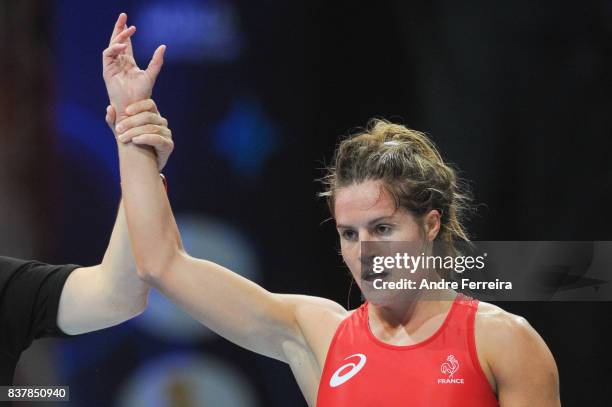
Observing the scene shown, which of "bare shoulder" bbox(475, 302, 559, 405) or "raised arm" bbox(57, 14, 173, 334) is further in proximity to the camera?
"raised arm" bbox(57, 14, 173, 334)

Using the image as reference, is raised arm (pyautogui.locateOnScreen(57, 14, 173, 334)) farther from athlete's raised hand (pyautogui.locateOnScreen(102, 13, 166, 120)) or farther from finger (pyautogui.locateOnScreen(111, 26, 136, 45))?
finger (pyautogui.locateOnScreen(111, 26, 136, 45))

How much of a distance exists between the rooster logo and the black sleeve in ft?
3.51

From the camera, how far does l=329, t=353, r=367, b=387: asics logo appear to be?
2.11 meters

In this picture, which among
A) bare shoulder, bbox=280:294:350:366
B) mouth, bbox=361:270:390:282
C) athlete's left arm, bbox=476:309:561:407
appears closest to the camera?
athlete's left arm, bbox=476:309:561:407

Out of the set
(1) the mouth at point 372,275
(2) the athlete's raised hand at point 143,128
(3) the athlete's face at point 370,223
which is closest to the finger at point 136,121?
(2) the athlete's raised hand at point 143,128

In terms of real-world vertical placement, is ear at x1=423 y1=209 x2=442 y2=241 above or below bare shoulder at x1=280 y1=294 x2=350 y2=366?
above

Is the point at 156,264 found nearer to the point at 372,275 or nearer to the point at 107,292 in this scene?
the point at 107,292

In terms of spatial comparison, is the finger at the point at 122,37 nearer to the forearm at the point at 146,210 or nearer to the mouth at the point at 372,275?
the forearm at the point at 146,210

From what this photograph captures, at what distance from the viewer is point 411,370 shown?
80.7 inches

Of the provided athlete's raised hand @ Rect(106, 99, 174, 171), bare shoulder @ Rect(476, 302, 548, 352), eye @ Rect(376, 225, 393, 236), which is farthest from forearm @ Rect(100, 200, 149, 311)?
bare shoulder @ Rect(476, 302, 548, 352)

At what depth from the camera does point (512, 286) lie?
8.41 feet

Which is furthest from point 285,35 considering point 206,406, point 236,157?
point 206,406

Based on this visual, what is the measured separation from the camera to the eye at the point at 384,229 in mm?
2090

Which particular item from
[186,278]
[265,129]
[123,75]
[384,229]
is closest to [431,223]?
[384,229]
